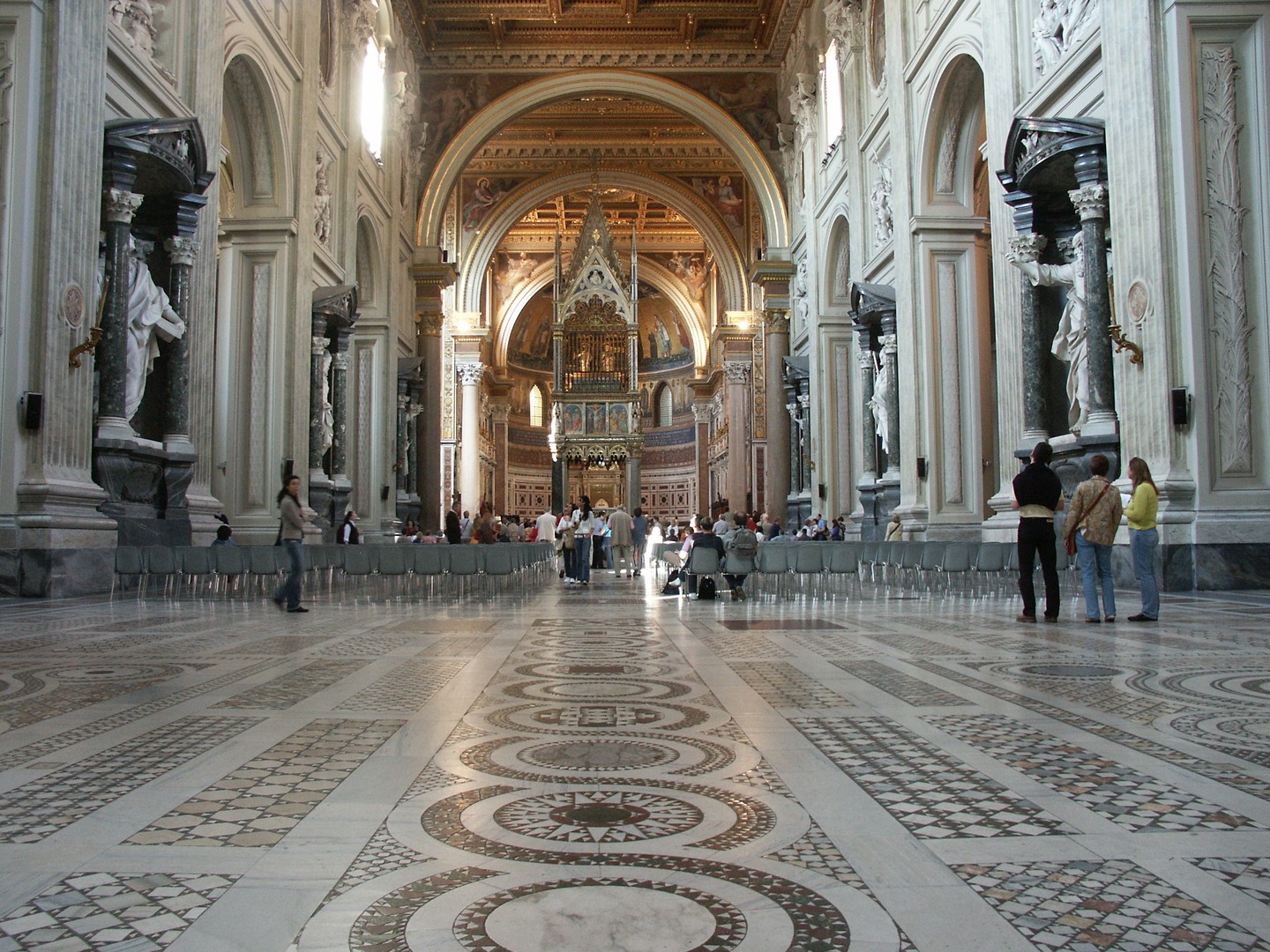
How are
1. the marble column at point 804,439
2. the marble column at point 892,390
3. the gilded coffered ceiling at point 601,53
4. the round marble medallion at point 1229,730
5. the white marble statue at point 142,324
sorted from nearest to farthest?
the round marble medallion at point 1229,730
the white marble statue at point 142,324
the marble column at point 892,390
the marble column at point 804,439
the gilded coffered ceiling at point 601,53

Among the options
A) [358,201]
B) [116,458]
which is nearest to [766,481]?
[358,201]

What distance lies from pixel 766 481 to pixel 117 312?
17.3m

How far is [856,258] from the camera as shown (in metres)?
17.0

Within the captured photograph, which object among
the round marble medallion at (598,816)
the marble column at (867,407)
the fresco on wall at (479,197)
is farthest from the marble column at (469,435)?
the round marble medallion at (598,816)

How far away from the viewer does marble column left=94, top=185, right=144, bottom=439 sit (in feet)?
29.9

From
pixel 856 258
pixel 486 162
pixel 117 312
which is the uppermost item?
pixel 486 162

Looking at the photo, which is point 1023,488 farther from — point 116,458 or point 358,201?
point 358,201

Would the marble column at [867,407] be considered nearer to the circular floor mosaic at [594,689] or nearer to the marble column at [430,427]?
the marble column at [430,427]

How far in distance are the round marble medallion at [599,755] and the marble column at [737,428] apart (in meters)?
26.2

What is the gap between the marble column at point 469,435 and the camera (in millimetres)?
32250

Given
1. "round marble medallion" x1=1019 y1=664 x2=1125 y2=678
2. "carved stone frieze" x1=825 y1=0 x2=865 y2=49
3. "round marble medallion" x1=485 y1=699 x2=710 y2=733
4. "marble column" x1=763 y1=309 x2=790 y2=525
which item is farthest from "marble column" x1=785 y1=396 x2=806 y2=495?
"round marble medallion" x1=485 y1=699 x2=710 y2=733

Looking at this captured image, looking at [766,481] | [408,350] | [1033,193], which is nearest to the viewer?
[1033,193]

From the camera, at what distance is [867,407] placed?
16.3 m

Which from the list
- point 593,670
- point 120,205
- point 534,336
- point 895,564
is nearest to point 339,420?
point 120,205
